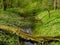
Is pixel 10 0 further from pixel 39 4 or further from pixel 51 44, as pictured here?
pixel 51 44

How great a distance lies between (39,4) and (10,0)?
10711 millimetres

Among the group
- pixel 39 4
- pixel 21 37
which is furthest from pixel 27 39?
pixel 39 4

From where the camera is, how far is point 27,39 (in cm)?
2056

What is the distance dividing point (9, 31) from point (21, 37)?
2187 mm

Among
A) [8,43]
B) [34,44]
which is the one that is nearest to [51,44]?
[34,44]

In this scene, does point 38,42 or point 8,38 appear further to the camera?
point 8,38

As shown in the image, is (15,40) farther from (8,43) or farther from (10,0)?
(10,0)

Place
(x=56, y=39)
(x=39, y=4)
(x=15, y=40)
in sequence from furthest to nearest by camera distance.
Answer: (x=39, y=4)
(x=15, y=40)
(x=56, y=39)

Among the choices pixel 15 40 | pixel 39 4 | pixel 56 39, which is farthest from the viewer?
pixel 39 4

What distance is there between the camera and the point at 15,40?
21625 millimetres

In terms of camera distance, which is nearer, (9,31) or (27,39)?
(27,39)

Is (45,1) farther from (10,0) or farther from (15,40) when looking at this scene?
(15,40)

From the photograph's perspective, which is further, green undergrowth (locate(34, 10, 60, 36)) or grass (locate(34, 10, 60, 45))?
green undergrowth (locate(34, 10, 60, 36))

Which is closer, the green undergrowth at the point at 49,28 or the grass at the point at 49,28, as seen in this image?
the grass at the point at 49,28
